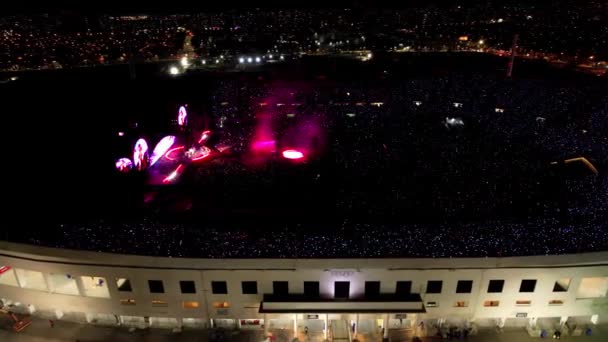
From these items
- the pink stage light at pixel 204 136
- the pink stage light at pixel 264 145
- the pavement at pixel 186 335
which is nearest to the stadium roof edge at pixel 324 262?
the pavement at pixel 186 335

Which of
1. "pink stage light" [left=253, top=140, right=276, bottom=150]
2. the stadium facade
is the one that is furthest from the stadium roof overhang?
"pink stage light" [left=253, top=140, right=276, bottom=150]

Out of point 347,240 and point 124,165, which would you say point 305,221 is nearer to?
point 347,240

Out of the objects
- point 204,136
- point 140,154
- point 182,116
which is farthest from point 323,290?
point 204,136

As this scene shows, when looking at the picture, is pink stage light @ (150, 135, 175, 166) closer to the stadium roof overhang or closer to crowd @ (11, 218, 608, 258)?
crowd @ (11, 218, 608, 258)

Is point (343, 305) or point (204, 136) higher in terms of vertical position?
point (204, 136)

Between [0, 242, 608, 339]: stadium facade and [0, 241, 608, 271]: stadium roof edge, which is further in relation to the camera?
[0, 242, 608, 339]: stadium facade

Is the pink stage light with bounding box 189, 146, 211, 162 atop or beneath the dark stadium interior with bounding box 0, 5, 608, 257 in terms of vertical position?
beneath

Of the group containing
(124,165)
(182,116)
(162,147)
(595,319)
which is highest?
(182,116)
